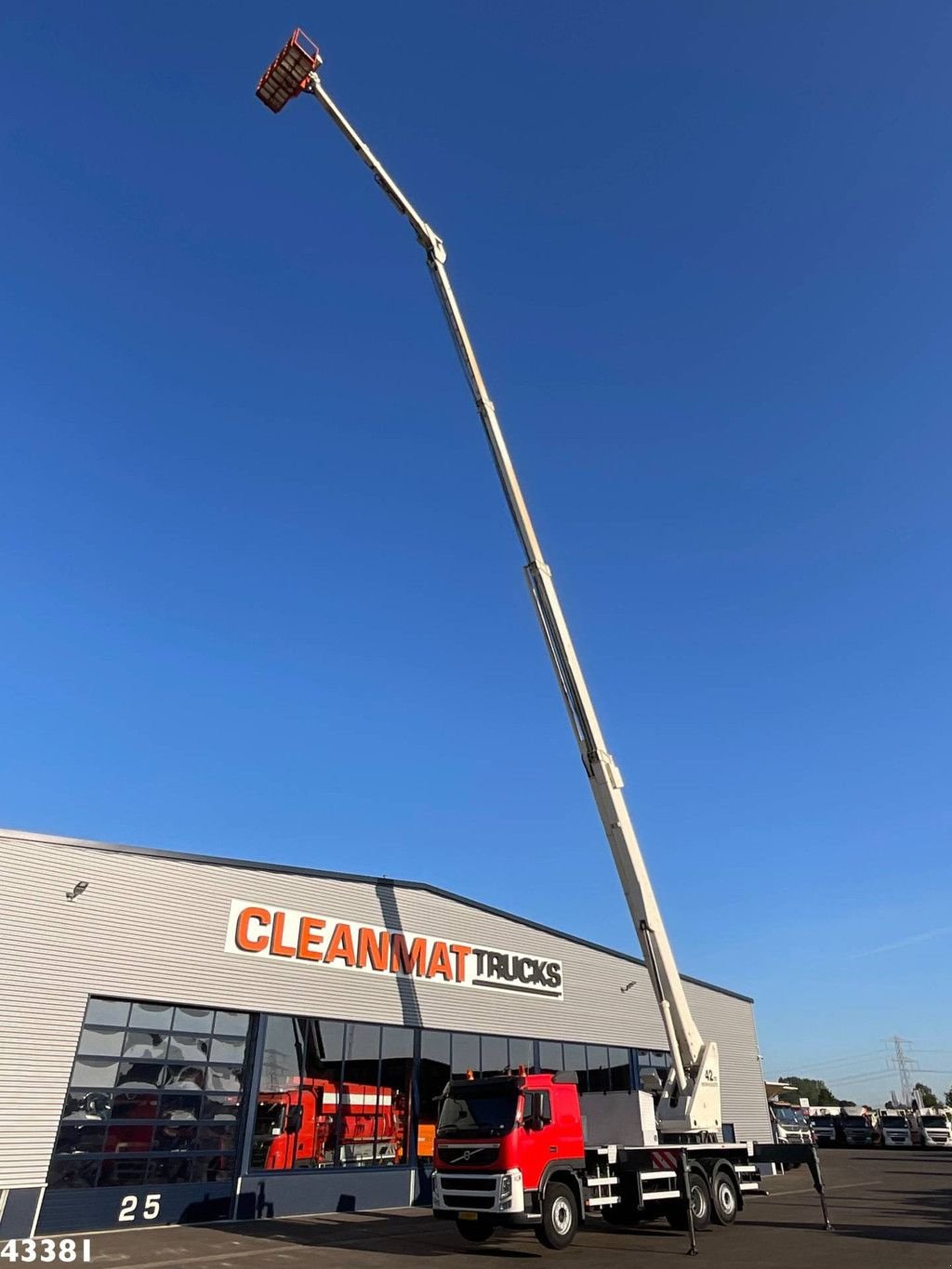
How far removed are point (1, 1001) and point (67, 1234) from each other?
4525mm

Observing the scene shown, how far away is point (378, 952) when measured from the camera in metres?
22.7

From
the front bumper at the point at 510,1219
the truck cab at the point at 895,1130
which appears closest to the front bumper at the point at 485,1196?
the front bumper at the point at 510,1219

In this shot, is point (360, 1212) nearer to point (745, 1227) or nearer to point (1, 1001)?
point (745, 1227)

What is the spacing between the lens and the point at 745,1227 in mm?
17766

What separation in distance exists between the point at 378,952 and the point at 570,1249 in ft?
29.3

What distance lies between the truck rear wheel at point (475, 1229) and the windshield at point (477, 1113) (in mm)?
1390

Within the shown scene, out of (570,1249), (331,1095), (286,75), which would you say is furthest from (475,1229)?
(286,75)

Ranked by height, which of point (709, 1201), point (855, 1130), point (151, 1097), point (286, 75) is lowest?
point (709, 1201)

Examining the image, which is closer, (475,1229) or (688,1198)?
(475,1229)

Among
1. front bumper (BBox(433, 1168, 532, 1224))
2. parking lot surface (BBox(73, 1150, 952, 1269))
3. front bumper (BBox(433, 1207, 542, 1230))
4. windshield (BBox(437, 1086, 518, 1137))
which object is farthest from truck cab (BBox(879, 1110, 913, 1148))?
front bumper (BBox(433, 1168, 532, 1224))

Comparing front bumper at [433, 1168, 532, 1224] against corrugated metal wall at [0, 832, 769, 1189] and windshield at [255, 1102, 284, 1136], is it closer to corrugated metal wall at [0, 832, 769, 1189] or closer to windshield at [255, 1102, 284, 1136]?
windshield at [255, 1102, 284, 1136]

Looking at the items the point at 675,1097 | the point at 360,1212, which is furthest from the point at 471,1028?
the point at 675,1097

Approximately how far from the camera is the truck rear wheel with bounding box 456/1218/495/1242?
15.1m

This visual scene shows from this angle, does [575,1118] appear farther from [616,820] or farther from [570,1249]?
[616,820]
